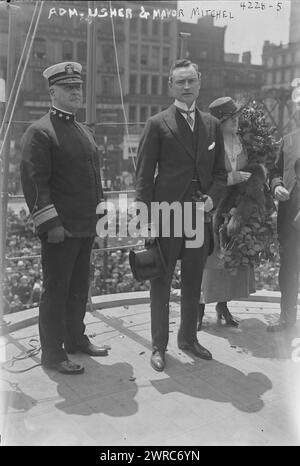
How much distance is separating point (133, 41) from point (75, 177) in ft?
99.5

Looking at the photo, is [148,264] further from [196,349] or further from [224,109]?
[224,109]

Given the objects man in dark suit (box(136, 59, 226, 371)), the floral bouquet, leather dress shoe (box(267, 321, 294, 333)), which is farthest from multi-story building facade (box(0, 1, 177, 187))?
leather dress shoe (box(267, 321, 294, 333))

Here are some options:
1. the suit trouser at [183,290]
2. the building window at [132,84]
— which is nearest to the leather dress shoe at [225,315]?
the suit trouser at [183,290]

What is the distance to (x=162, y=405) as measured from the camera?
10.5 feet

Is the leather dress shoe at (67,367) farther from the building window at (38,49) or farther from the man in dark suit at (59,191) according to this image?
the building window at (38,49)

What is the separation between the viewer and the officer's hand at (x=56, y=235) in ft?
11.3

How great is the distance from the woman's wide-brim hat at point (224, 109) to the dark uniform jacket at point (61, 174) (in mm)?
1088

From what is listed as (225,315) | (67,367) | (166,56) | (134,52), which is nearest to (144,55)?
→ (134,52)

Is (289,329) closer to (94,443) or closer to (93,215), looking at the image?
(93,215)

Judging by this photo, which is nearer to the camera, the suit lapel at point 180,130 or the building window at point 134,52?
the suit lapel at point 180,130

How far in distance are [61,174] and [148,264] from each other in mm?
848

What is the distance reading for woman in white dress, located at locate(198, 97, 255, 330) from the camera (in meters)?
4.28

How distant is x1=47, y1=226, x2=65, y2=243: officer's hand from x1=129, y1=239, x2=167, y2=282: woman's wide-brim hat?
544mm
